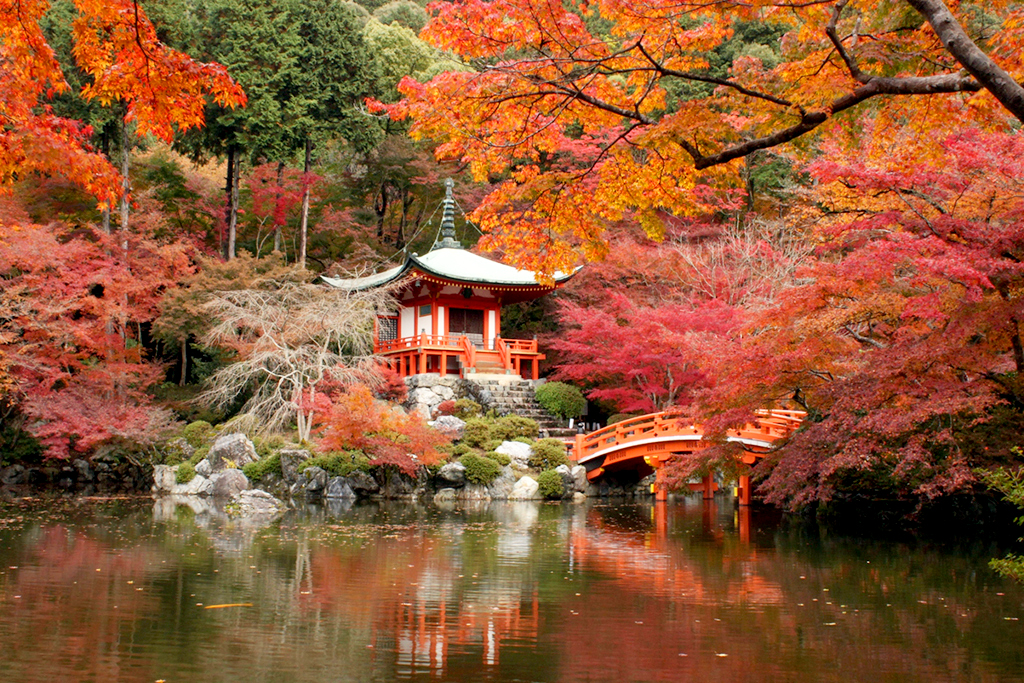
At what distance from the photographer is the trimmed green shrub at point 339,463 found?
52.6 feet

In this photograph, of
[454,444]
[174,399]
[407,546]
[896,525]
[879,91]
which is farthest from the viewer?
[174,399]

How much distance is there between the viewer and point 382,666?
480 cm

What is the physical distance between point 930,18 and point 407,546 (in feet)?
24.4

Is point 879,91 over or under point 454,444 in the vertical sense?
over

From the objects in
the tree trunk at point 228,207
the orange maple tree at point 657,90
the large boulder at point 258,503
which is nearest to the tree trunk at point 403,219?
the tree trunk at point 228,207

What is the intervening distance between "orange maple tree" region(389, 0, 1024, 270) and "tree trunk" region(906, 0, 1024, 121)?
39cm

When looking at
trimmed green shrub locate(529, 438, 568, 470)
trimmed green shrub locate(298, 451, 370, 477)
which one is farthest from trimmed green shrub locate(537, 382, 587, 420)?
trimmed green shrub locate(298, 451, 370, 477)

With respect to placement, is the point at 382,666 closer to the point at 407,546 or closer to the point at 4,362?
the point at 407,546

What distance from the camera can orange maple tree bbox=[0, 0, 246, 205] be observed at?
5.29 metres

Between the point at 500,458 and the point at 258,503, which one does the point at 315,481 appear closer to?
the point at 258,503

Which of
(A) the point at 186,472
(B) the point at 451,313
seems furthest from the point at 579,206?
(B) the point at 451,313

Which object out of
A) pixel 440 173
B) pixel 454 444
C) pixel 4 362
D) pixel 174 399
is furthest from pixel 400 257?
pixel 4 362

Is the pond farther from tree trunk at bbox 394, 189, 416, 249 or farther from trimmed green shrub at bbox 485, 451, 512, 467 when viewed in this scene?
tree trunk at bbox 394, 189, 416, 249

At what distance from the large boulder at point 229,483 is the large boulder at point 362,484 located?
1.86 m
